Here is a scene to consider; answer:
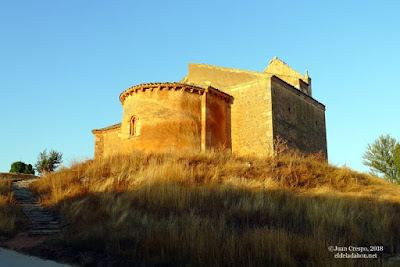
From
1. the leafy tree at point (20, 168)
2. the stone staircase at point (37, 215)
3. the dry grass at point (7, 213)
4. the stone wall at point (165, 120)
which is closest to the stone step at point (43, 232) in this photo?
the stone staircase at point (37, 215)

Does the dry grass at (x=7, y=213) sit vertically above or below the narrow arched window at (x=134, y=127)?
below

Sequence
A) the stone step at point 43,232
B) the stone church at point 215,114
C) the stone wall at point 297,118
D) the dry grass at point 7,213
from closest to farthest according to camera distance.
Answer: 1. the stone step at point 43,232
2. the dry grass at point 7,213
3. the stone church at point 215,114
4. the stone wall at point 297,118

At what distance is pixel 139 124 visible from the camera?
17250 mm

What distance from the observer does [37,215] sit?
30.2 feet

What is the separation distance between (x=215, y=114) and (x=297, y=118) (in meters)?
5.30

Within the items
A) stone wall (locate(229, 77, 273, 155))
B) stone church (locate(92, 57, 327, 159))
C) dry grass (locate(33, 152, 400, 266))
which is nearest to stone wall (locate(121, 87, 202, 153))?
stone church (locate(92, 57, 327, 159))

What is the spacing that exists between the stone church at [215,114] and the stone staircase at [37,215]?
21.3 feet

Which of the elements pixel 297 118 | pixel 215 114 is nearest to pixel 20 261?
pixel 215 114

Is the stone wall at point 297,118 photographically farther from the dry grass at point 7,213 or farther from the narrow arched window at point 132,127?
the dry grass at point 7,213

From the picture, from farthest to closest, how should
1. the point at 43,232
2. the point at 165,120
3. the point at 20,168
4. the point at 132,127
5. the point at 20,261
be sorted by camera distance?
the point at 20,168, the point at 132,127, the point at 165,120, the point at 43,232, the point at 20,261

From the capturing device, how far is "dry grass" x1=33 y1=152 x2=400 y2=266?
5941mm

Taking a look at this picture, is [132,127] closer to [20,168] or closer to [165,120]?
[165,120]

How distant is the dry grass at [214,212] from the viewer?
5.94m

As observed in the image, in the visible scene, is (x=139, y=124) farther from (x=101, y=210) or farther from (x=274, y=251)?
(x=274, y=251)
